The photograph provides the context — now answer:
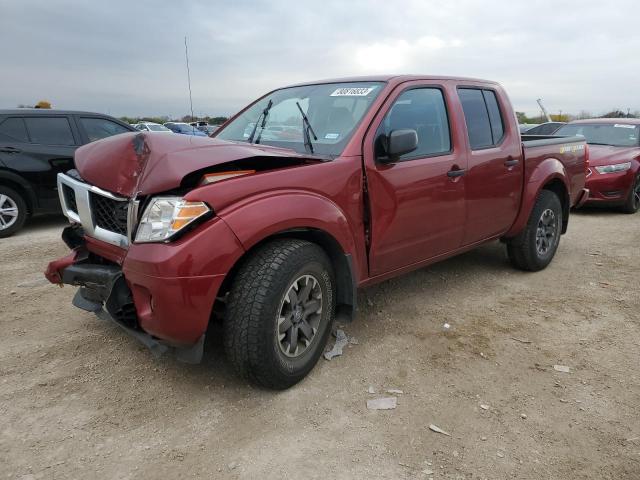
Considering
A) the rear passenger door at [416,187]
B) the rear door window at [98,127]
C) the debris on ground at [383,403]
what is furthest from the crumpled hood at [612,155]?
the rear door window at [98,127]

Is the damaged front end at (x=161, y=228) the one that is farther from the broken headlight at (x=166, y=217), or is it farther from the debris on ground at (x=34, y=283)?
the debris on ground at (x=34, y=283)

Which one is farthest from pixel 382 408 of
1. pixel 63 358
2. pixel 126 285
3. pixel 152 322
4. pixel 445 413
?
pixel 63 358

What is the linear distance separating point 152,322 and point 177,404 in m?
0.58

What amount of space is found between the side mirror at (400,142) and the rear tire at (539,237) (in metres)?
2.27

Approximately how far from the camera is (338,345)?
3365mm

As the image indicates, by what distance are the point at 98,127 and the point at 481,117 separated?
239 inches

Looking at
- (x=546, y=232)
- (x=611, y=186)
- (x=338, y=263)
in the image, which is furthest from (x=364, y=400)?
(x=611, y=186)

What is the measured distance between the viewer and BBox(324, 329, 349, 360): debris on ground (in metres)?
3.24

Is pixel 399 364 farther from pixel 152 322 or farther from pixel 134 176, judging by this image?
pixel 134 176

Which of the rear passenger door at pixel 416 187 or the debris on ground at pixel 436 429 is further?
the rear passenger door at pixel 416 187

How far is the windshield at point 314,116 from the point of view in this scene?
3.24 meters

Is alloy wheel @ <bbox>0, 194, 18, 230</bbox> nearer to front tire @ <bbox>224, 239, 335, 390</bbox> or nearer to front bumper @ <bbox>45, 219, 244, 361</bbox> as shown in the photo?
front bumper @ <bbox>45, 219, 244, 361</bbox>

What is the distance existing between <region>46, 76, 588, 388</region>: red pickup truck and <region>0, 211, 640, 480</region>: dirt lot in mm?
341

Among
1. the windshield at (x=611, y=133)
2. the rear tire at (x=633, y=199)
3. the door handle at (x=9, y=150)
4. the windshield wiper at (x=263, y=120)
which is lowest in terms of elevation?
the rear tire at (x=633, y=199)
